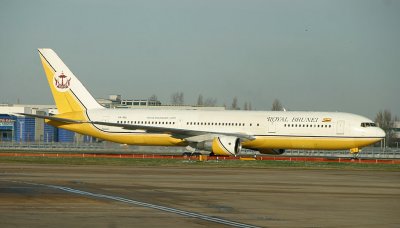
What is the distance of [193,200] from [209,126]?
133ft

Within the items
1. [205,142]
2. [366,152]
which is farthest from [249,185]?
[366,152]

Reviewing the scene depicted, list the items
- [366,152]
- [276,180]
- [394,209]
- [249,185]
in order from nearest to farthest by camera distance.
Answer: [394,209] < [249,185] < [276,180] < [366,152]

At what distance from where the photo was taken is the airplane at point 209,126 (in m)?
62.3

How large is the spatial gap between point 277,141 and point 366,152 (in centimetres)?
Answer: 2583

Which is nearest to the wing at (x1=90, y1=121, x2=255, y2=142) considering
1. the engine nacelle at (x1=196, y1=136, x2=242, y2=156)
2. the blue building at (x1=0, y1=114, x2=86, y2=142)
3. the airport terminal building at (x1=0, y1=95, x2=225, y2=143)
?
the engine nacelle at (x1=196, y1=136, x2=242, y2=156)

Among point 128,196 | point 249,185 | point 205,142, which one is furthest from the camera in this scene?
point 205,142

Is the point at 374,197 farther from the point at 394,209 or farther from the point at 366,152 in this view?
the point at 366,152

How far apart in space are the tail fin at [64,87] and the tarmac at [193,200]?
1203 inches

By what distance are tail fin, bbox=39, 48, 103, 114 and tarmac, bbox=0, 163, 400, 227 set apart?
30.6 m

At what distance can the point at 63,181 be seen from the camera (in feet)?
108

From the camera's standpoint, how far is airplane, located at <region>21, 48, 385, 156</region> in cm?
6234

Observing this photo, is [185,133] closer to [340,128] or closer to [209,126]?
[209,126]

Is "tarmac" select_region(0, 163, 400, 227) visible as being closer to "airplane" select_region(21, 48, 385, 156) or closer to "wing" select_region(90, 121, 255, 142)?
"airplane" select_region(21, 48, 385, 156)

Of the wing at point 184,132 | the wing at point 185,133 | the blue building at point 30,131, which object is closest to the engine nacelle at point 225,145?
the wing at point 185,133
